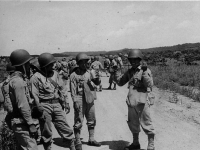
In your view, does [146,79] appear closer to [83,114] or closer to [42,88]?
[83,114]

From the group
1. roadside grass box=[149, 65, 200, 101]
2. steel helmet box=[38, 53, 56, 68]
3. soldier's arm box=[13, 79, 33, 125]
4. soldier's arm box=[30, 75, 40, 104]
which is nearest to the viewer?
soldier's arm box=[13, 79, 33, 125]

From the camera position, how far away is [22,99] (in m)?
3.52

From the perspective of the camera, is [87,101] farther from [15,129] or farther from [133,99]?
[15,129]

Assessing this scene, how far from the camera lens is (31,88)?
484cm

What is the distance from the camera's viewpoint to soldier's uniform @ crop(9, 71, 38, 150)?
11.5 feet

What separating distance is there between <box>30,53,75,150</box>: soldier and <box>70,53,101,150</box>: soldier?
0.68 metres

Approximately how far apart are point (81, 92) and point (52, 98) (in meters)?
0.99

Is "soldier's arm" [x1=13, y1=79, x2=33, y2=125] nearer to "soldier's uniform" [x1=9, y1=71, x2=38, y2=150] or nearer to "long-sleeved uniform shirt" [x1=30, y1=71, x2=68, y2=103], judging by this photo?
"soldier's uniform" [x1=9, y1=71, x2=38, y2=150]

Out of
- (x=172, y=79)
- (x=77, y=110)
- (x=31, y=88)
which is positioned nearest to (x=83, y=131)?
(x=77, y=110)

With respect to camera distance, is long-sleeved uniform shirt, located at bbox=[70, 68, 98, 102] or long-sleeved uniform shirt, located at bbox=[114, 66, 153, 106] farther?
long-sleeved uniform shirt, located at bbox=[70, 68, 98, 102]

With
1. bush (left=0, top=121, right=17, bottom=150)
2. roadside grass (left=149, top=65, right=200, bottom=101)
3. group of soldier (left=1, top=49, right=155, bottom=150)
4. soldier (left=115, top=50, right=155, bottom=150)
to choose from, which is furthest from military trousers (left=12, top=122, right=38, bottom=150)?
roadside grass (left=149, top=65, right=200, bottom=101)

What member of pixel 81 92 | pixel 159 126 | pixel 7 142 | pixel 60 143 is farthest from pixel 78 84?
pixel 159 126

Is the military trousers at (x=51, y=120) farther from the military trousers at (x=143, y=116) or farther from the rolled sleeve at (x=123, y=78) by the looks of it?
the rolled sleeve at (x=123, y=78)

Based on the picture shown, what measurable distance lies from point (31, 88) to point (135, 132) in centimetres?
253
